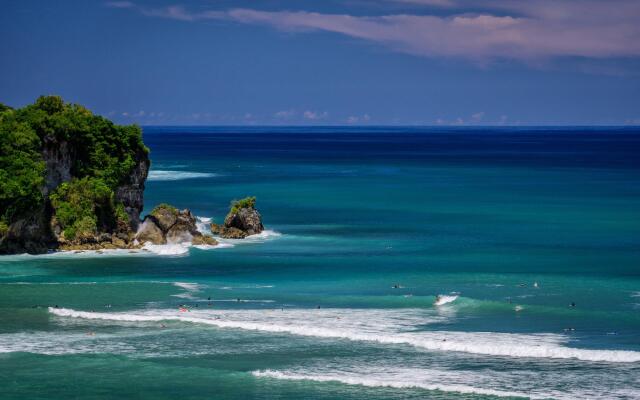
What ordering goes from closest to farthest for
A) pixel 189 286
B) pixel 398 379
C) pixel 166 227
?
1. pixel 398 379
2. pixel 189 286
3. pixel 166 227

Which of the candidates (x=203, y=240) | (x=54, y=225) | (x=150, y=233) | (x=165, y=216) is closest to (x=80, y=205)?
(x=54, y=225)

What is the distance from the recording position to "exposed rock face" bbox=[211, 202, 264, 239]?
8681 cm

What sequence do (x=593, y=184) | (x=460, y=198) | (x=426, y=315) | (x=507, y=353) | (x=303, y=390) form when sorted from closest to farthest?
(x=303, y=390)
(x=507, y=353)
(x=426, y=315)
(x=460, y=198)
(x=593, y=184)

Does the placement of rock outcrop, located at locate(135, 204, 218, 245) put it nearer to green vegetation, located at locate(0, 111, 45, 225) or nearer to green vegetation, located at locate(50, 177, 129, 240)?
green vegetation, located at locate(50, 177, 129, 240)

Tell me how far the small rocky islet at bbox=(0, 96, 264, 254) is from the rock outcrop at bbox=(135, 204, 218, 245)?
0.08m

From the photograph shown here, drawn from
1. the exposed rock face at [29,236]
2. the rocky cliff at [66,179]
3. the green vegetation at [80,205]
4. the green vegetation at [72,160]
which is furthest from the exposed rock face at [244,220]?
the exposed rock face at [29,236]

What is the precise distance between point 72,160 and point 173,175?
78.3 meters

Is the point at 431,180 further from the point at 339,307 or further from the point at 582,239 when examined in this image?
the point at 339,307

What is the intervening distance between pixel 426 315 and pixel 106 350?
17.8 m

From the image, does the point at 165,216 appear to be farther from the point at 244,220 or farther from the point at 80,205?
the point at 244,220

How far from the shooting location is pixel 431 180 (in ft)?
516

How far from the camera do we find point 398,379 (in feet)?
151

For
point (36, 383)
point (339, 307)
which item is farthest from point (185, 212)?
point (36, 383)

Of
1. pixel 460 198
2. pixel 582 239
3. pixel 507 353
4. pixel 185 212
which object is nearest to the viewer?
pixel 507 353
